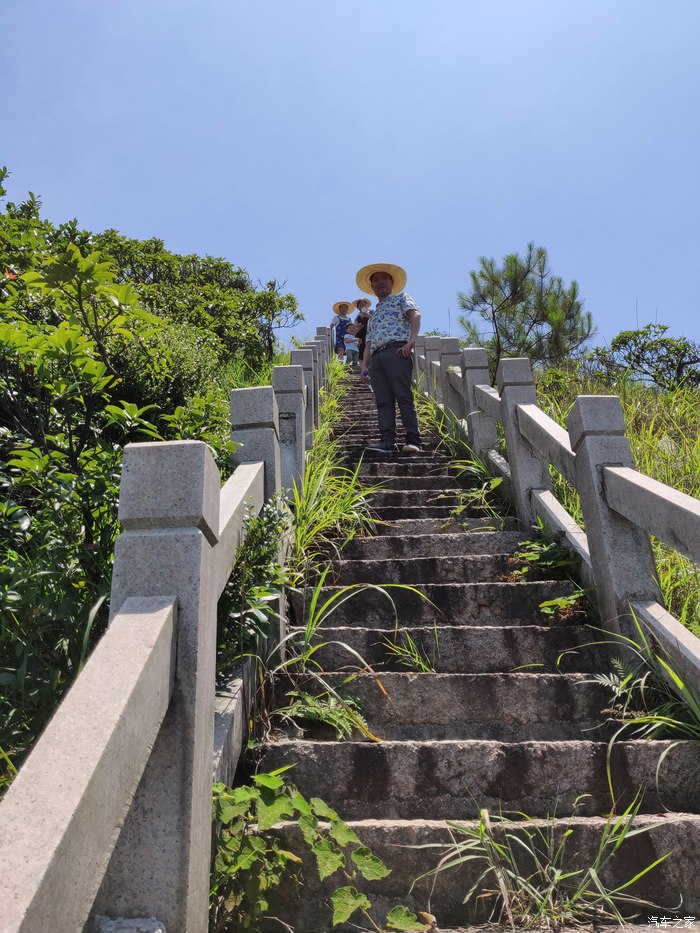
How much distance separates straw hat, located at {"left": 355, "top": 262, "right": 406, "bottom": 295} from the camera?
24.6 ft

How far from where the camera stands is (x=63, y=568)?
106 inches

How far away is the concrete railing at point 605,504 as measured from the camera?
2736 millimetres

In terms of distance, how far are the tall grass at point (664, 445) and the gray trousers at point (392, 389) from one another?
4.33ft

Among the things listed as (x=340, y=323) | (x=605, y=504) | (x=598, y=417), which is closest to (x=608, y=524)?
(x=605, y=504)

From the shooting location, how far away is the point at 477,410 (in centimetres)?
624

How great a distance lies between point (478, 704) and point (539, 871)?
870mm

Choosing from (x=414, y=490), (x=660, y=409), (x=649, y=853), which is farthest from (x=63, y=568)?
(x=660, y=409)

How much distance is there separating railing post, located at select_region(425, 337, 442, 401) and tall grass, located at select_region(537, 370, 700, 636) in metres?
1.35

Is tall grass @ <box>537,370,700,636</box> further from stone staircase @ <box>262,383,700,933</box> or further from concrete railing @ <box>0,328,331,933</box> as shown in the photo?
concrete railing @ <box>0,328,331,933</box>

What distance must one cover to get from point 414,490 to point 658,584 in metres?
2.64

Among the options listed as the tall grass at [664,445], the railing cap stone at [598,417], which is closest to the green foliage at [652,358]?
the tall grass at [664,445]

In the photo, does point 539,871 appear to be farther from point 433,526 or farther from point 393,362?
point 393,362

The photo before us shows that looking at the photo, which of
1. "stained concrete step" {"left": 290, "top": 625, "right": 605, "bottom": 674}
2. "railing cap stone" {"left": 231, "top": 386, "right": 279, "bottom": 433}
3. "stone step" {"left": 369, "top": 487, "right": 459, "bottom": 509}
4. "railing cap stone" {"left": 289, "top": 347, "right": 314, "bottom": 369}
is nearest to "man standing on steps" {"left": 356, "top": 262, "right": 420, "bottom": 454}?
"railing cap stone" {"left": 289, "top": 347, "right": 314, "bottom": 369}

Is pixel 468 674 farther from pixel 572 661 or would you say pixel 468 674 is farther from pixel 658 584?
pixel 658 584
